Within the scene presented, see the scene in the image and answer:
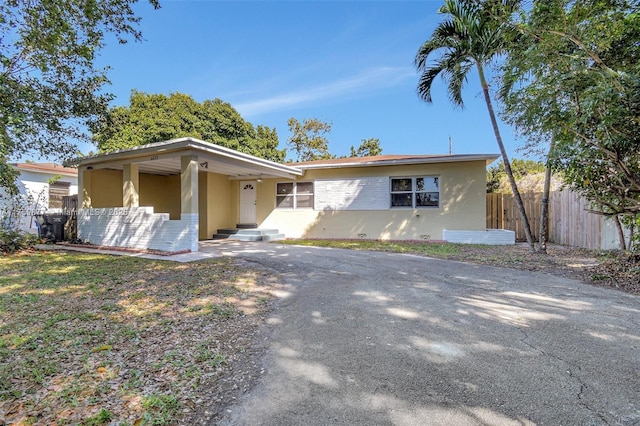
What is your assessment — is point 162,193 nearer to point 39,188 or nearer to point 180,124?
point 39,188

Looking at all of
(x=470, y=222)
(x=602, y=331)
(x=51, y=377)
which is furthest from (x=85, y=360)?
(x=470, y=222)

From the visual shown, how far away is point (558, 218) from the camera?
1105cm

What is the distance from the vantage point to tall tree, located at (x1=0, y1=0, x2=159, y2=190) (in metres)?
6.78

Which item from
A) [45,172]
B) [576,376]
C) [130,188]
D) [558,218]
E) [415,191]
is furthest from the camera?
[45,172]

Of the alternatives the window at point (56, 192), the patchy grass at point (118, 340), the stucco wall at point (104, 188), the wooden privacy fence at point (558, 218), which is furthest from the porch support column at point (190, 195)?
the window at point (56, 192)

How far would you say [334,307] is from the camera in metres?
4.03

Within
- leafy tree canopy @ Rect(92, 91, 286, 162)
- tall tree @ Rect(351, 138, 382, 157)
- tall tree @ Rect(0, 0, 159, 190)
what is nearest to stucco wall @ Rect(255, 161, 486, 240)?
tall tree @ Rect(0, 0, 159, 190)

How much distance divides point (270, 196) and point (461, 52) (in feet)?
27.7

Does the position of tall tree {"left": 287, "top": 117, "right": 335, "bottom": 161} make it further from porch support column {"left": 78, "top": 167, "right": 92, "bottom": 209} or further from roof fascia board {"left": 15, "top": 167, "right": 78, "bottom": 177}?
porch support column {"left": 78, "top": 167, "right": 92, "bottom": 209}

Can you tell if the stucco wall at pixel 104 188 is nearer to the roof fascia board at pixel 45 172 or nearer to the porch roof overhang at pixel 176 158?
the porch roof overhang at pixel 176 158

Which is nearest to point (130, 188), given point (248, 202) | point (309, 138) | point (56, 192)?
point (248, 202)

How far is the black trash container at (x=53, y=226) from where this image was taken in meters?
10.6

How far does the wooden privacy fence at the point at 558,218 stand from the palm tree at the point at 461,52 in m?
1.96

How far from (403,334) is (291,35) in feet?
43.1
